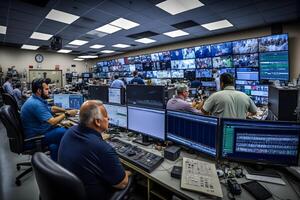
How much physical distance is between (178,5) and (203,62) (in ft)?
9.47

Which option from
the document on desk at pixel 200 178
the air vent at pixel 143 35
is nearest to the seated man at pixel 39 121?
the document on desk at pixel 200 178

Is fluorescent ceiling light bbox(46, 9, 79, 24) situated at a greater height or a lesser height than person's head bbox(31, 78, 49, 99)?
greater

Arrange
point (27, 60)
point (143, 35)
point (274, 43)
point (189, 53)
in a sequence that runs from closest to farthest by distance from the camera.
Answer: point (274, 43) < point (143, 35) < point (189, 53) < point (27, 60)

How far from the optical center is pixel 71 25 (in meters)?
4.74

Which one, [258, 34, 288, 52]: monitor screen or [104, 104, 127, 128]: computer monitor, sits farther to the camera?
[258, 34, 288, 52]: monitor screen

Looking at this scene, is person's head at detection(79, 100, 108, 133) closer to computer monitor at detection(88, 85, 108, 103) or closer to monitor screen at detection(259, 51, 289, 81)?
computer monitor at detection(88, 85, 108, 103)

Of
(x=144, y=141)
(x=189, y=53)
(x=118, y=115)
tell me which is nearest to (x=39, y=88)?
(x=118, y=115)

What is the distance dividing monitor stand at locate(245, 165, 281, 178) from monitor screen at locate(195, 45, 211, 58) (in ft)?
16.6

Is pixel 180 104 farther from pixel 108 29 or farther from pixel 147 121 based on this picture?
pixel 108 29

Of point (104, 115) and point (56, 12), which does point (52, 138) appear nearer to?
point (104, 115)

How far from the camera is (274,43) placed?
4.52 m

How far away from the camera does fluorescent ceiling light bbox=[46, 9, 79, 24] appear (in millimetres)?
3873

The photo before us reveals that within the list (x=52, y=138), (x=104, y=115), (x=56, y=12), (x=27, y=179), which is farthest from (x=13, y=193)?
(x=56, y=12)

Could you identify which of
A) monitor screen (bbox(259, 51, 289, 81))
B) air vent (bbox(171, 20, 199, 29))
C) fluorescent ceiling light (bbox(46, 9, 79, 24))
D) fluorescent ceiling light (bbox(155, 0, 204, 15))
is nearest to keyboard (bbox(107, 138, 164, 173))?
fluorescent ceiling light (bbox(155, 0, 204, 15))
